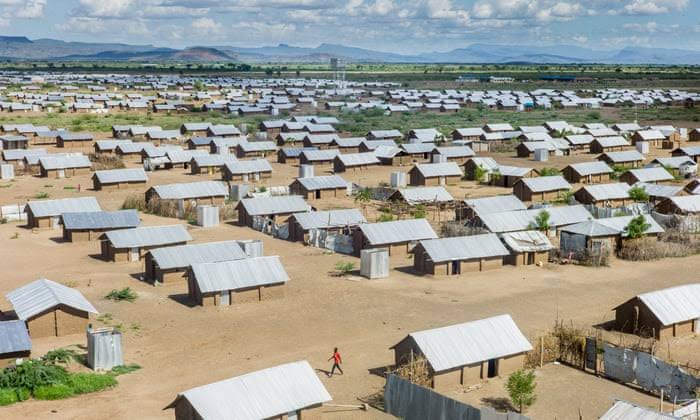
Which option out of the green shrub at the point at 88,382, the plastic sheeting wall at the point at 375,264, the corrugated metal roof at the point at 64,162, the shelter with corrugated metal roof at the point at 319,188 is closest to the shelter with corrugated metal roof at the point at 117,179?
the corrugated metal roof at the point at 64,162

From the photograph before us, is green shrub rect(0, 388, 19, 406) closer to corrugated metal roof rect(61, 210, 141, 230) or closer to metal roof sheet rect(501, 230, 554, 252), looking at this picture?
corrugated metal roof rect(61, 210, 141, 230)

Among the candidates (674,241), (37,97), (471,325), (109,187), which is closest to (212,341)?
(471,325)

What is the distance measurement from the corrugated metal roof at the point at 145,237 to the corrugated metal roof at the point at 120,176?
2277 cm

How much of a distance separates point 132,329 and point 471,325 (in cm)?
1385

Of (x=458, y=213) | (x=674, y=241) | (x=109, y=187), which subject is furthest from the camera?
(x=109, y=187)

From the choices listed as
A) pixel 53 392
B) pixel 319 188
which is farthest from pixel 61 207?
pixel 53 392

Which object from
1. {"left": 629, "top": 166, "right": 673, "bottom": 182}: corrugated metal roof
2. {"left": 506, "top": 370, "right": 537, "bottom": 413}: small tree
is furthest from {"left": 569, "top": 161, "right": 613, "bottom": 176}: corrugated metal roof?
{"left": 506, "top": 370, "right": 537, "bottom": 413}: small tree

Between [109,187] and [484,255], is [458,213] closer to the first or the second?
[484,255]

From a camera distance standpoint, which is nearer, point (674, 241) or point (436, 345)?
point (436, 345)

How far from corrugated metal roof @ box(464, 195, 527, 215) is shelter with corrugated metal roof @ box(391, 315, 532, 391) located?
2221 centimetres

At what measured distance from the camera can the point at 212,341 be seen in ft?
107

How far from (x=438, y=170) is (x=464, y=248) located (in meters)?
28.2

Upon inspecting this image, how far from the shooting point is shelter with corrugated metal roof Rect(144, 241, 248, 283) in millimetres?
40531

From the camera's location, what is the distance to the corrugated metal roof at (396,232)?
150ft
